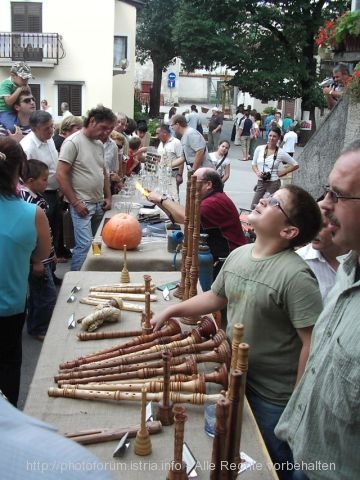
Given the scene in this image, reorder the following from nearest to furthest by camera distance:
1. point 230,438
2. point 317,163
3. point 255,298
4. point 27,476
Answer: point 27,476
point 230,438
point 255,298
point 317,163

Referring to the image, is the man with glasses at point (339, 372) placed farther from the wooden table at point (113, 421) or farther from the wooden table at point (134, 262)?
the wooden table at point (134, 262)

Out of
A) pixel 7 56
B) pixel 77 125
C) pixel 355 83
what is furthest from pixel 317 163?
pixel 7 56

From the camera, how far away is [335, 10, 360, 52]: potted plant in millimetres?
6359

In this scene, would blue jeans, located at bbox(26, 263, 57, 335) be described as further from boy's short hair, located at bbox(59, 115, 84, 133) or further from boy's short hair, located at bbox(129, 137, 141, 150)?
boy's short hair, located at bbox(129, 137, 141, 150)

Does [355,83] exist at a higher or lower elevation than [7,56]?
lower

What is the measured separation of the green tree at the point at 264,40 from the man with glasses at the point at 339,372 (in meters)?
24.8

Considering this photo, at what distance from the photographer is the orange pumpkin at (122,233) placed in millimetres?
4480

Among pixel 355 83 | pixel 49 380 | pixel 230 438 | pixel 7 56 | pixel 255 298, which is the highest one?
pixel 7 56

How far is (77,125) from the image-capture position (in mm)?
6613

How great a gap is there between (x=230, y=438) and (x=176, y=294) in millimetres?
1825

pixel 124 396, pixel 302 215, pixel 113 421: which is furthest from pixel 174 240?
pixel 113 421

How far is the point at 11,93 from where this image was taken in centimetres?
628

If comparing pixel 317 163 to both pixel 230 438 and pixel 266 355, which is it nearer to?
pixel 266 355

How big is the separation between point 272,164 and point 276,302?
738 cm
